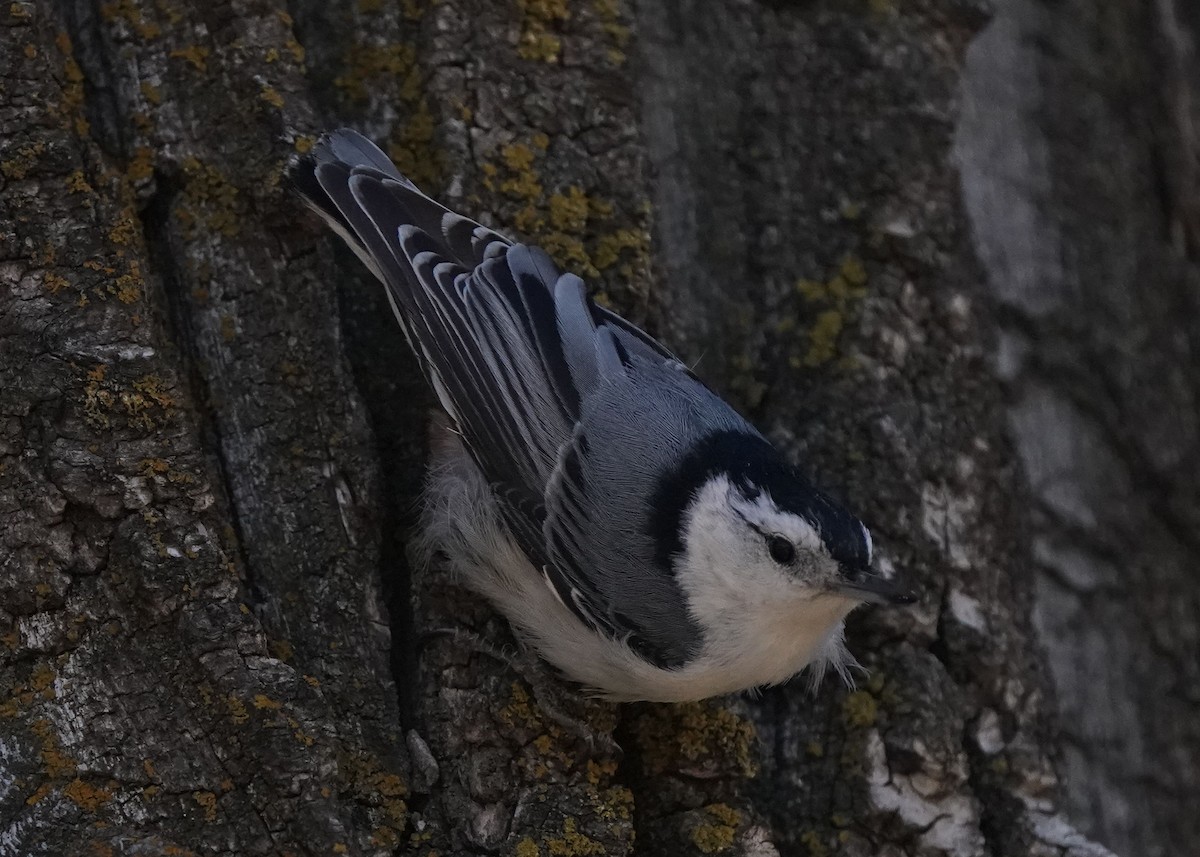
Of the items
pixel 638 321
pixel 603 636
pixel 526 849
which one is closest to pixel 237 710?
pixel 526 849

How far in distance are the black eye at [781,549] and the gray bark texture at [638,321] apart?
0.86 ft

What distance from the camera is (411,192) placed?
2227mm

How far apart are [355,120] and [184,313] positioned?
487mm

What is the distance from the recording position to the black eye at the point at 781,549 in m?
2.12

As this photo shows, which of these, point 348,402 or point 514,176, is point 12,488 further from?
point 514,176

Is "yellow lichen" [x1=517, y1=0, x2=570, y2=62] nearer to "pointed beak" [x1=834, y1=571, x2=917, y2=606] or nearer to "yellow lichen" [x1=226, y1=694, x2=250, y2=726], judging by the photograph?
"pointed beak" [x1=834, y1=571, x2=917, y2=606]

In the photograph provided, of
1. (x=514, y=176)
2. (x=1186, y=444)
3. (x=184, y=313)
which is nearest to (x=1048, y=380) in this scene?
(x=1186, y=444)

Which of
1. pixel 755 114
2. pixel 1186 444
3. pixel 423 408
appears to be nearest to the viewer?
pixel 423 408

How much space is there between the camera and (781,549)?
213 cm

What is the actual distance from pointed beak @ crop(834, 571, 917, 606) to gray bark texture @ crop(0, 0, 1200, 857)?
0.25 meters

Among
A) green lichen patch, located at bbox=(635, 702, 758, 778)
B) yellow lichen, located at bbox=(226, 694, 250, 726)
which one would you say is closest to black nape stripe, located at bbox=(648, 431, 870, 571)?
green lichen patch, located at bbox=(635, 702, 758, 778)

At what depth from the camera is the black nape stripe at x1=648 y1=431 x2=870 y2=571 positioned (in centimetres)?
206

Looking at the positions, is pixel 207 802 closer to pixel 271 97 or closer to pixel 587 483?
pixel 587 483

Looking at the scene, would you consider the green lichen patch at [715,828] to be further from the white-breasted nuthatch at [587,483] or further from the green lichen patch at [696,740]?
the white-breasted nuthatch at [587,483]
